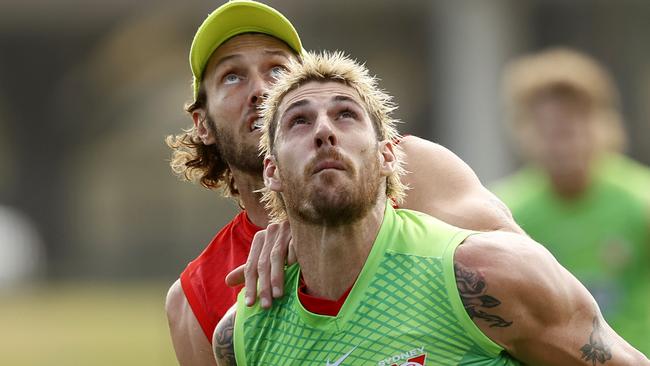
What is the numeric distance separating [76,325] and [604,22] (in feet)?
44.2

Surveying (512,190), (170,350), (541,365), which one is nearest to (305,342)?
(541,365)

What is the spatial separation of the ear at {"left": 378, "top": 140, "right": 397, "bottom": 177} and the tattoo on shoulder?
0.48 meters

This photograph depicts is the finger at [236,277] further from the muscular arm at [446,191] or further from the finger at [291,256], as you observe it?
the muscular arm at [446,191]

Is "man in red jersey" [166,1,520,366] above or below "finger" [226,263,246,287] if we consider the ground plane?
above

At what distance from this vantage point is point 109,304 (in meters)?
26.7

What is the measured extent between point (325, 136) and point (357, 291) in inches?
21.2

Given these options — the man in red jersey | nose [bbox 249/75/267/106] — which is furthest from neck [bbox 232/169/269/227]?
nose [bbox 249/75/267/106]

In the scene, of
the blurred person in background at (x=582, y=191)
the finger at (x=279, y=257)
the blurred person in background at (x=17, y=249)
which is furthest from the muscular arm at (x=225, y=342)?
the blurred person in background at (x=17, y=249)

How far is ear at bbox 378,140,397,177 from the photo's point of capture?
5.12 meters

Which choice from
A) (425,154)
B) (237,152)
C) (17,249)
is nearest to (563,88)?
(237,152)

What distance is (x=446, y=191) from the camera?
Answer: 18.8 ft

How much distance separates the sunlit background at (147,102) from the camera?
92.0 feet

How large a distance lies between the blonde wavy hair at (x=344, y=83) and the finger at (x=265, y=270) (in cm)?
17

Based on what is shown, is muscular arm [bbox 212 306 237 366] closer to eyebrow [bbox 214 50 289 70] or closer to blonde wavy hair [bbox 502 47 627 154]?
eyebrow [bbox 214 50 289 70]
